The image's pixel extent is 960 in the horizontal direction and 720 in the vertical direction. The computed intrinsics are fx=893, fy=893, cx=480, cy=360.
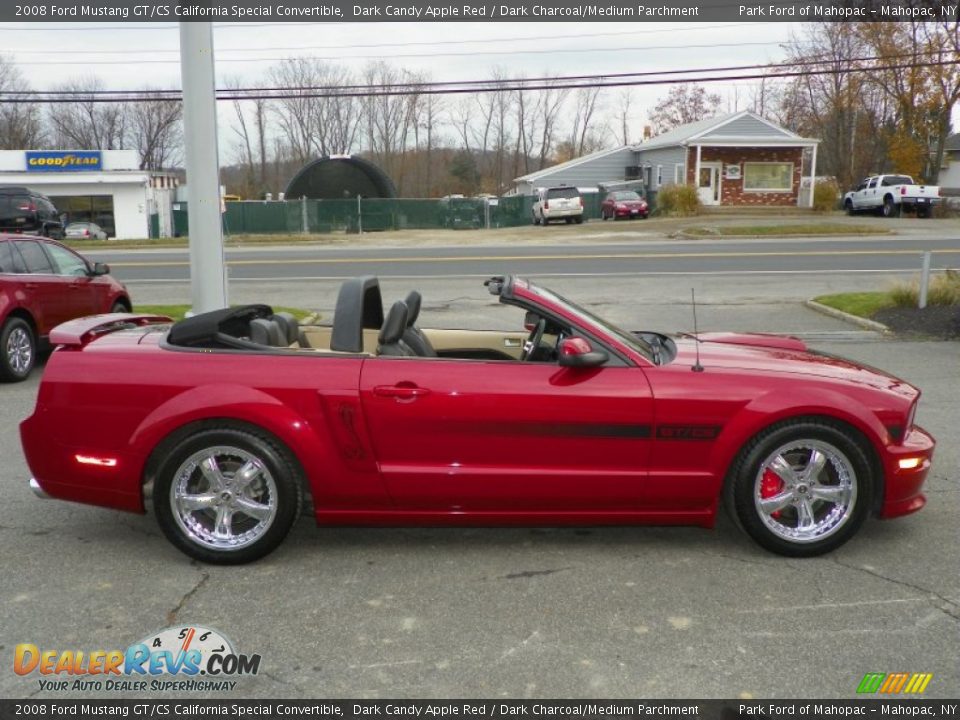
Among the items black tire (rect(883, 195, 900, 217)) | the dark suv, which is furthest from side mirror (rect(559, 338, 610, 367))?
black tire (rect(883, 195, 900, 217))

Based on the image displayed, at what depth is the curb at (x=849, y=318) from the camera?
1220cm

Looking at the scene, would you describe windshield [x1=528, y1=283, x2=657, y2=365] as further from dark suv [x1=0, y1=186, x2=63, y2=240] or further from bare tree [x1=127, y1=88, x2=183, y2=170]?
bare tree [x1=127, y1=88, x2=183, y2=170]

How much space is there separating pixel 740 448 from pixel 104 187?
4867 centimetres

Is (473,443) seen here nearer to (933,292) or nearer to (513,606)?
(513,606)

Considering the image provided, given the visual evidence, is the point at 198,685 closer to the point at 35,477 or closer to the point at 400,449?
the point at 400,449

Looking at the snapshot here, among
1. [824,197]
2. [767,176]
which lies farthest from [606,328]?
[767,176]

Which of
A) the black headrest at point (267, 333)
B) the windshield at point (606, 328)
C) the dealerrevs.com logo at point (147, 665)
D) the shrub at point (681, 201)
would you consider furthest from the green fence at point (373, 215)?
the dealerrevs.com logo at point (147, 665)

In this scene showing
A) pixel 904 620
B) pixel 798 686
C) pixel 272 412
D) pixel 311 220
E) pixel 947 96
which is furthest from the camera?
pixel 947 96

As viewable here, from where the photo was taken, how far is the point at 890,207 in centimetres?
4203

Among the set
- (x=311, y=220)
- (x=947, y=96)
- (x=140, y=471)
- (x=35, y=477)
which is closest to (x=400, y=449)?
(x=140, y=471)

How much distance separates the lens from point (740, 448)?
14.2ft

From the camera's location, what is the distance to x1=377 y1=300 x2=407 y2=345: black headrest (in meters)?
4.57

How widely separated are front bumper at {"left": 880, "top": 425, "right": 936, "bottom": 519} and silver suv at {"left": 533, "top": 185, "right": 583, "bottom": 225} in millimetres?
39755

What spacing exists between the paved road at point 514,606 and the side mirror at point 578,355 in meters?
1.01
